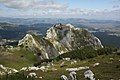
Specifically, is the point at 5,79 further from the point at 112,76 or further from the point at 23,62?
the point at 23,62

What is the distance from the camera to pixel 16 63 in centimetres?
18962

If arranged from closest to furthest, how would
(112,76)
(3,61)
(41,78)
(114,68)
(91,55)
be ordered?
(112,76) → (41,78) → (114,68) → (91,55) → (3,61)

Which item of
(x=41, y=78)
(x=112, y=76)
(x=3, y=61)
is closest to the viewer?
(x=112, y=76)

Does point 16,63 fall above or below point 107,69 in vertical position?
below

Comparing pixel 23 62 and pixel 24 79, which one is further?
pixel 23 62

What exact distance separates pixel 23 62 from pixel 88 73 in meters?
118

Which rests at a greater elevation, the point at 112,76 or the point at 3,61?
the point at 112,76

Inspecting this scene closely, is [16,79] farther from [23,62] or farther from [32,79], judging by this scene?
[23,62]

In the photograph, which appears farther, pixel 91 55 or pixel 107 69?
pixel 91 55

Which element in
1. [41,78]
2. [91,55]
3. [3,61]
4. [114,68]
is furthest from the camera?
[3,61]

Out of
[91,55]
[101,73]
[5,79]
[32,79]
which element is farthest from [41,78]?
[91,55]

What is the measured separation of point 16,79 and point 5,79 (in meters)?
4.02

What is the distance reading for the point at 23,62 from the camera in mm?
195125

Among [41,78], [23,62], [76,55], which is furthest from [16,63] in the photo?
[41,78]
